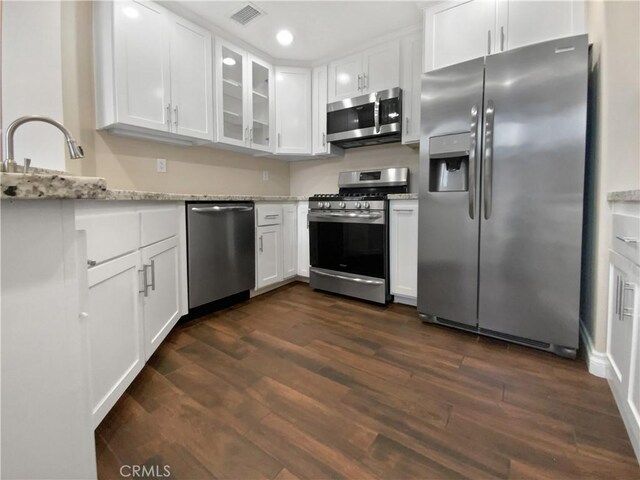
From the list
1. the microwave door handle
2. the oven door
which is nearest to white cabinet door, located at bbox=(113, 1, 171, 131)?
the oven door

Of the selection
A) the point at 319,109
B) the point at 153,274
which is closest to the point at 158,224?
the point at 153,274

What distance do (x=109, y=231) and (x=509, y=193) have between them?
202cm

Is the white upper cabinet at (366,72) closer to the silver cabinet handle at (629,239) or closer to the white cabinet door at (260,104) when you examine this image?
the white cabinet door at (260,104)

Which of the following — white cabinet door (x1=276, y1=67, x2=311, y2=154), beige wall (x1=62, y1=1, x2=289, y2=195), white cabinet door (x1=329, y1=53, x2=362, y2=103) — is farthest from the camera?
white cabinet door (x1=276, y1=67, x2=311, y2=154)

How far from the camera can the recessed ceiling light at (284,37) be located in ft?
8.53

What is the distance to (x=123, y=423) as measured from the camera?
3.75ft

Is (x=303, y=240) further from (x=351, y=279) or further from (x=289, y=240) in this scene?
(x=351, y=279)

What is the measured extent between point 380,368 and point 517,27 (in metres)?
2.31

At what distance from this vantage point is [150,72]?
207cm

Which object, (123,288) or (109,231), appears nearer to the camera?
(109,231)

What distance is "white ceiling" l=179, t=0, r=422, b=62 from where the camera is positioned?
225 centimetres

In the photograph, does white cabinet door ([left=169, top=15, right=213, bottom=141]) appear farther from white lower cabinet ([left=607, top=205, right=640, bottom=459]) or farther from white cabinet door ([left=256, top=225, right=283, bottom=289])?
white lower cabinet ([left=607, top=205, right=640, bottom=459])

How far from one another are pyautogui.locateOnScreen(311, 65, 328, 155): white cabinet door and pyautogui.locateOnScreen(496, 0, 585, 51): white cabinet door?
1620mm

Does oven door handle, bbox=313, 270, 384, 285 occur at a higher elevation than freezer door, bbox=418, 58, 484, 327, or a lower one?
lower
